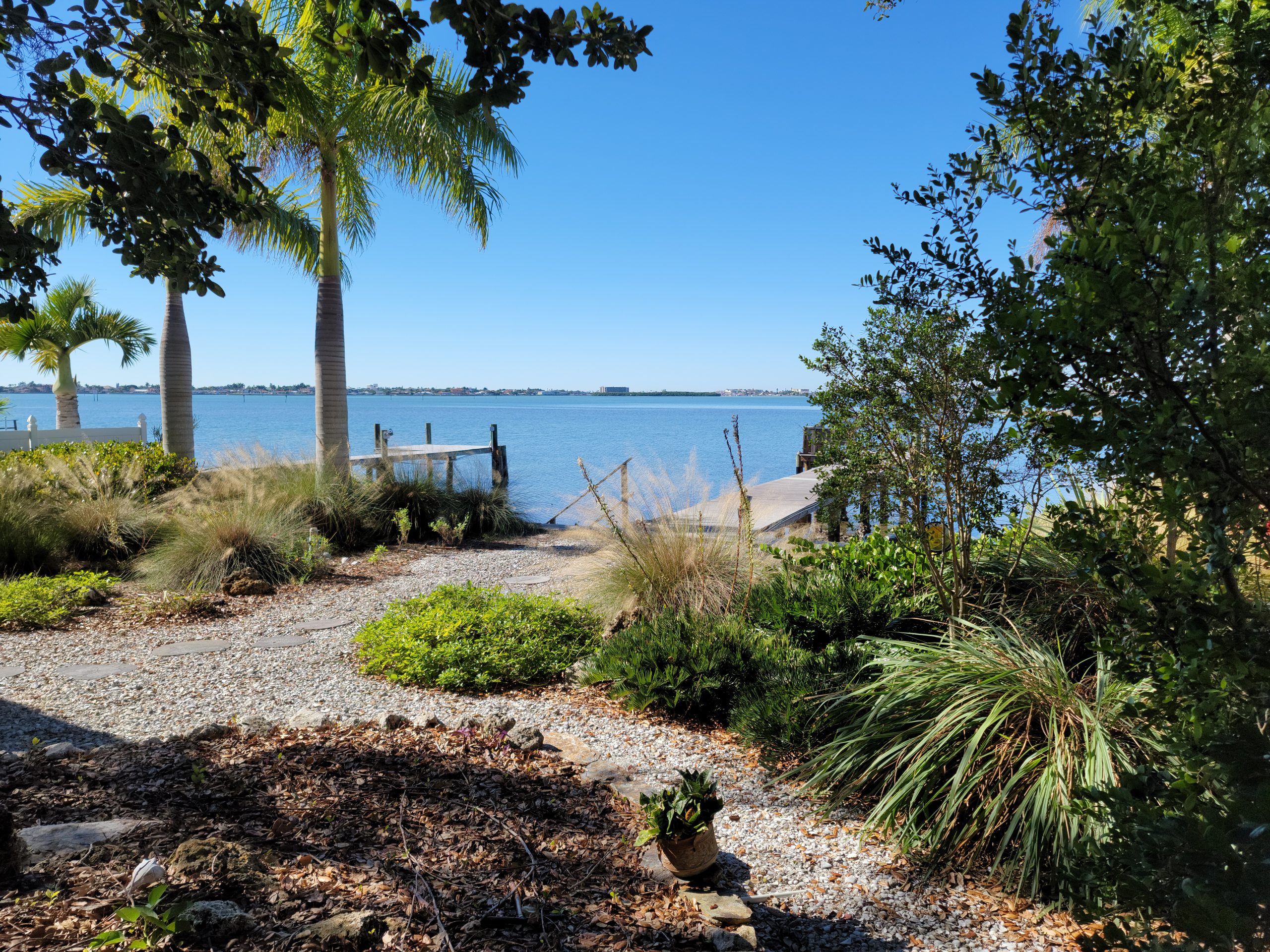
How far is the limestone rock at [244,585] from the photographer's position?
22.6 ft

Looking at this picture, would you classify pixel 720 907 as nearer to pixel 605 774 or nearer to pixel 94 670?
pixel 605 774

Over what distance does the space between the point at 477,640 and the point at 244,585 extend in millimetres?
3181

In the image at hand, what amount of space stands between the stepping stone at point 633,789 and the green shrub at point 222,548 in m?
5.17

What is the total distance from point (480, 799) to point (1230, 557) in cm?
241

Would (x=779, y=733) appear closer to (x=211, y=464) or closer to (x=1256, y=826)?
(x=1256, y=826)

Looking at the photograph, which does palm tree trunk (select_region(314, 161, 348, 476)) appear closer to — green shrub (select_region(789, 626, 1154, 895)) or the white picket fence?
the white picket fence

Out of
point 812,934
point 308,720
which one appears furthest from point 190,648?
point 812,934

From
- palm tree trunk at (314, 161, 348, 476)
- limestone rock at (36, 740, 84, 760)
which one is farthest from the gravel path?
palm tree trunk at (314, 161, 348, 476)

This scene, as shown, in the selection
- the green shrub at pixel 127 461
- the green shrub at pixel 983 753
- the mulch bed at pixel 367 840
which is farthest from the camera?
the green shrub at pixel 127 461

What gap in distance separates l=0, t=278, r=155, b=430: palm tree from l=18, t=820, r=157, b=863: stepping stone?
17.8m

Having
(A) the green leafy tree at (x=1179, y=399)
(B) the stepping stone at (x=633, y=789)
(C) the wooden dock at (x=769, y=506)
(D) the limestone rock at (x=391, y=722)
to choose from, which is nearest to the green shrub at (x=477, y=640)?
(D) the limestone rock at (x=391, y=722)

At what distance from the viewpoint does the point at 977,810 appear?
8.59 feet

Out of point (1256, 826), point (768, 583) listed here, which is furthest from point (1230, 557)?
point (768, 583)

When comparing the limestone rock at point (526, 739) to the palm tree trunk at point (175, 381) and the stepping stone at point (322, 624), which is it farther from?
the palm tree trunk at point (175, 381)
